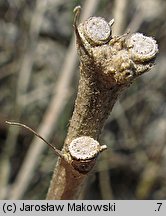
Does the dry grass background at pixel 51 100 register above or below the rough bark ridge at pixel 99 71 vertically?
below

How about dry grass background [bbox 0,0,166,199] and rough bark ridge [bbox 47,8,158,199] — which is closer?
rough bark ridge [bbox 47,8,158,199]

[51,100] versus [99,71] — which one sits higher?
[99,71]

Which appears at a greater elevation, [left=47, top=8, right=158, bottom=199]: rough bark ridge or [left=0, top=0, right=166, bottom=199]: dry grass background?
[left=47, top=8, right=158, bottom=199]: rough bark ridge

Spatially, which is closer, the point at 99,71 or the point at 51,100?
the point at 99,71

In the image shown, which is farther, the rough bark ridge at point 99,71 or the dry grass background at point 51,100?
the dry grass background at point 51,100
